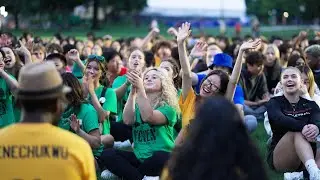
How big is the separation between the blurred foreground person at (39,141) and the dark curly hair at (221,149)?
780 millimetres

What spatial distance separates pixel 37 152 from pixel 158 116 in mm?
3836

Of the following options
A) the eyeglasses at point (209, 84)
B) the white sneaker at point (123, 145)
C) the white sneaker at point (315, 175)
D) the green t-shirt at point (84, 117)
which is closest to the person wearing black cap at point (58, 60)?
the white sneaker at point (123, 145)

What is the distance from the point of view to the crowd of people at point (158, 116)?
3.45 metres

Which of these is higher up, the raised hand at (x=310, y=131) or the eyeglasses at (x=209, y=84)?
the eyeglasses at (x=209, y=84)

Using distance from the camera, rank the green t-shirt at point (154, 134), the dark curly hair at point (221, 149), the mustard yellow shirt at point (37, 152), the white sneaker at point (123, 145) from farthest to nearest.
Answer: the white sneaker at point (123, 145) < the green t-shirt at point (154, 134) < the mustard yellow shirt at point (37, 152) < the dark curly hair at point (221, 149)

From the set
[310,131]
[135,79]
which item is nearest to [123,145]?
[310,131]

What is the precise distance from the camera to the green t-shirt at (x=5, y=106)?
9.03m

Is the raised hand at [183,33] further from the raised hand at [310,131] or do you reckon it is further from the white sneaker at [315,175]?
the white sneaker at [315,175]

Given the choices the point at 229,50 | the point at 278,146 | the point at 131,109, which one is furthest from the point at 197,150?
the point at 229,50

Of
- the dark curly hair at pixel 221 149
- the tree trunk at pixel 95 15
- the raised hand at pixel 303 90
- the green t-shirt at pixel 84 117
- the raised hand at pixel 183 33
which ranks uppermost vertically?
the raised hand at pixel 183 33

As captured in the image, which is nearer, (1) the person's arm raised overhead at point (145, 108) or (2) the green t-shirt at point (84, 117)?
(1) the person's arm raised overhead at point (145, 108)

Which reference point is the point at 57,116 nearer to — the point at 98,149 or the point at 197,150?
the point at 197,150

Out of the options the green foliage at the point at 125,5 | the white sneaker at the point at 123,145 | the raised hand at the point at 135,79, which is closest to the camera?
the raised hand at the point at 135,79

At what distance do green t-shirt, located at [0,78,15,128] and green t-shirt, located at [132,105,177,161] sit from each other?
1969 millimetres
